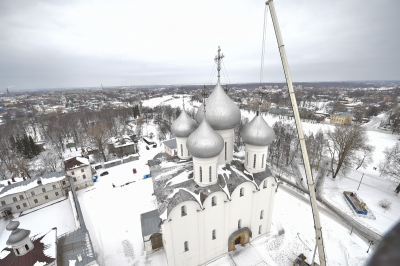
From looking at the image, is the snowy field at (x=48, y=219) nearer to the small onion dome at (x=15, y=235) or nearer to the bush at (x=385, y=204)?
the small onion dome at (x=15, y=235)

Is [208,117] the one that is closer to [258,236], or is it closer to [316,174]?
[258,236]

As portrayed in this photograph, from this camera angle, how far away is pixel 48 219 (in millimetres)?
20891

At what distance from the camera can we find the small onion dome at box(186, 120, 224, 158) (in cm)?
1291

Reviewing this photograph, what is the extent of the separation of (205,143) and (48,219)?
2162 centimetres

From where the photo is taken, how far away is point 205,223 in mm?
13547

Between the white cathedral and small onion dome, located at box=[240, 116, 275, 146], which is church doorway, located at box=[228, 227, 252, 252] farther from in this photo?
small onion dome, located at box=[240, 116, 275, 146]

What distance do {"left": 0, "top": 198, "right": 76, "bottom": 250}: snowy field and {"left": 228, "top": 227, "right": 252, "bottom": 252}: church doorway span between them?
16.5 meters

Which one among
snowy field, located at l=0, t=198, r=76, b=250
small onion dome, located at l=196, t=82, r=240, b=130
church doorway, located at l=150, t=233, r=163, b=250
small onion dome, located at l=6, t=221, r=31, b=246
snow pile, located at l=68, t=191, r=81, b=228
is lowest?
snowy field, located at l=0, t=198, r=76, b=250

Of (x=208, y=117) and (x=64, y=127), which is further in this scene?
(x=64, y=127)

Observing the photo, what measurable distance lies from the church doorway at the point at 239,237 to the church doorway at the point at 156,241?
5941mm

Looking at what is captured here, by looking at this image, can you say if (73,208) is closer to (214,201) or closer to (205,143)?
(214,201)

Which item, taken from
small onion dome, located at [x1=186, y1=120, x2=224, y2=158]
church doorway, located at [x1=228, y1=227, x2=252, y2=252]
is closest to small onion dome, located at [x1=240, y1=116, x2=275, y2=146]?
small onion dome, located at [x1=186, y1=120, x2=224, y2=158]

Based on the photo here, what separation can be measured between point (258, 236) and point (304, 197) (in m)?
10.1

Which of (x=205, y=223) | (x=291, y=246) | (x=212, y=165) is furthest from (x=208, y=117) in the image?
(x=291, y=246)
